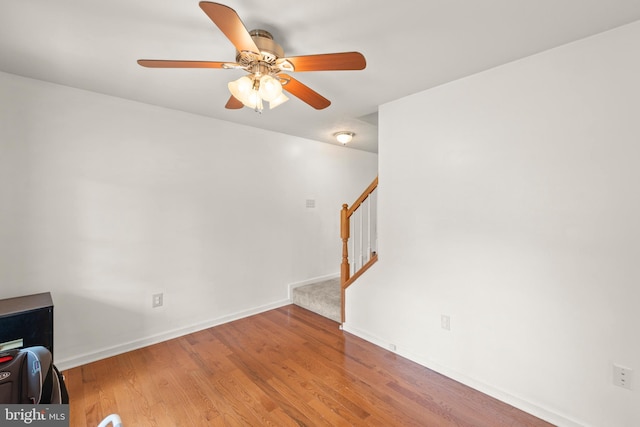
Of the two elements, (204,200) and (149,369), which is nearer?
(149,369)

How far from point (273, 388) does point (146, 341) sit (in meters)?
1.55

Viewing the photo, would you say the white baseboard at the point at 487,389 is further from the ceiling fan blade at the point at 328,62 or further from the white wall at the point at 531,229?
the ceiling fan blade at the point at 328,62

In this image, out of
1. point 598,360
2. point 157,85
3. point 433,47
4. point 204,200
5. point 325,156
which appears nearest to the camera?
point 598,360

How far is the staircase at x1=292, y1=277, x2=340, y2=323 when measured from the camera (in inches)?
137

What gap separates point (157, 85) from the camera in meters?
2.45

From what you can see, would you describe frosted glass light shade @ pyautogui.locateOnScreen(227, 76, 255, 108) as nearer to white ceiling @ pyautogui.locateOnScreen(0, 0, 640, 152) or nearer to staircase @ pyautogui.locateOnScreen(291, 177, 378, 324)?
white ceiling @ pyautogui.locateOnScreen(0, 0, 640, 152)

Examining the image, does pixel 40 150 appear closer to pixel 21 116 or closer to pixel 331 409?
pixel 21 116

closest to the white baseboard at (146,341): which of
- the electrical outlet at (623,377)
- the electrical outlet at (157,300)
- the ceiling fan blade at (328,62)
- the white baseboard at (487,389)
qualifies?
the electrical outlet at (157,300)

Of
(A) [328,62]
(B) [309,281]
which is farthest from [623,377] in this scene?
(B) [309,281]

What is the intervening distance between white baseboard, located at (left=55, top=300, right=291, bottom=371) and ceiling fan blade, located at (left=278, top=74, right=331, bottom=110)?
2690 mm

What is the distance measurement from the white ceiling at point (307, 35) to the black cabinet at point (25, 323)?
1.76m

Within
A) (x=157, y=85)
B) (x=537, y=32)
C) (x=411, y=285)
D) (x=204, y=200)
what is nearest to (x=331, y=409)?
(x=411, y=285)

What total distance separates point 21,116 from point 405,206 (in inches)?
130

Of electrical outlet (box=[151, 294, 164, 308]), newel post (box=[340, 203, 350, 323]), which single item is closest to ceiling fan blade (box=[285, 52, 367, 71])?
newel post (box=[340, 203, 350, 323])
